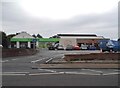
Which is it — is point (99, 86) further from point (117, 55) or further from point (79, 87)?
point (117, 55)

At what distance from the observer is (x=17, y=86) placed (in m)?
12.5

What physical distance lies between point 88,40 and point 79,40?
3376 mm

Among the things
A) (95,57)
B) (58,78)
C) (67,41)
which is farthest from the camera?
(67,41)

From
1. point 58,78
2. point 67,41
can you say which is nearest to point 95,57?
point 58,78

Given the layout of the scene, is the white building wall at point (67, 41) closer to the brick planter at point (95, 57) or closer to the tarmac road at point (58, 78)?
the brick planter at point (95, 57)

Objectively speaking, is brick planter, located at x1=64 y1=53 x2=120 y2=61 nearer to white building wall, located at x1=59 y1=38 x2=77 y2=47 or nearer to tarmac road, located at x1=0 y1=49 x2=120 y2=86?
tarmac road, located at x1=0 y1=49 x2=120 y2=86

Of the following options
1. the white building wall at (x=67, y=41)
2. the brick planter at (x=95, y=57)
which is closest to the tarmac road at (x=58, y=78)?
the brick planter at (x=95, y=57)

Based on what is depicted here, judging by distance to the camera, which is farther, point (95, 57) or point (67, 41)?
point (67, 41)

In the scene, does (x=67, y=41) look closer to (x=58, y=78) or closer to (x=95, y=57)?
(x=95, y=57)

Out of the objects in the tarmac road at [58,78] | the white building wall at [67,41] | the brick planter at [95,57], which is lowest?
the tarmac road at [58,78]

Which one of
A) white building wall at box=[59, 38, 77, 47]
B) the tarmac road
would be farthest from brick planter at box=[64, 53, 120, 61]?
white building wall at box=[59, 38, 77, 47]

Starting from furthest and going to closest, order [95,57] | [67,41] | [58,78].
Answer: [67,41], [95,57], [58,78]

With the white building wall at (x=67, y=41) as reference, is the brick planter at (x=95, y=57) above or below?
below

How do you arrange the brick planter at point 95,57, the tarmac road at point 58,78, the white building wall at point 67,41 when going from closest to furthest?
the tarmac road at point 58,78 → the brick planter at point 95,57 → the white building wall at point 67,41
